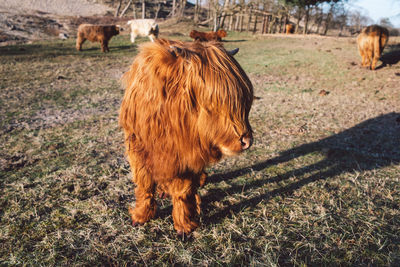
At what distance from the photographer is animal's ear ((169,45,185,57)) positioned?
1701 millimetres

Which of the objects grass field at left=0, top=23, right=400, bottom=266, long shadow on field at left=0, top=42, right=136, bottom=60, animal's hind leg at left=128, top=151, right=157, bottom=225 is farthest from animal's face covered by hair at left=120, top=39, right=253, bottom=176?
long shadow on field at left=0, top=42, right=136, bottom=60

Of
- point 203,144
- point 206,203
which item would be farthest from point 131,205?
point 203,144

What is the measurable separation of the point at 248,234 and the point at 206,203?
2.18 feet


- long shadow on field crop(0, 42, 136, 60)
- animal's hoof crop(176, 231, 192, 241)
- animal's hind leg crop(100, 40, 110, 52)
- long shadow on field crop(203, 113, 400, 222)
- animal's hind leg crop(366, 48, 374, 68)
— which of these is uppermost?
animal's hind leg crop(366, 48, 374, 68)

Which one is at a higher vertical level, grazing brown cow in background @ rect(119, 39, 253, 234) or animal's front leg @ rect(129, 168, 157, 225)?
grazing brown cow in background @ rect(119, 39, 253, 234)

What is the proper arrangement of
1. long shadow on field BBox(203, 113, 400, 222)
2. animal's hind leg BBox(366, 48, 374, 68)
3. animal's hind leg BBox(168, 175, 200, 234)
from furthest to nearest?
1. animal's hind leg BBox(366, 48, 374, 68)
2. long shadow on field BBox(203, 113, 400, 222)
3. animal's hind leg BBox(168, 175, 200, 234)

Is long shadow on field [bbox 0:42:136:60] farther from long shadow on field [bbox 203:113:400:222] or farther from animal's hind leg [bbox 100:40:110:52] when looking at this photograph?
long shadow on field [bbox 203:113:400:222]

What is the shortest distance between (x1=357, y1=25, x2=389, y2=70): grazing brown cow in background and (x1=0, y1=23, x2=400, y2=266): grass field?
3.17 meters

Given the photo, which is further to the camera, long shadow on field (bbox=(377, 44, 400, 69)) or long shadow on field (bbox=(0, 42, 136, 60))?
long shadow on field (bbox=(0, 42, 136, 60))

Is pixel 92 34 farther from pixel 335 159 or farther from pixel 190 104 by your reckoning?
pixel 190 104

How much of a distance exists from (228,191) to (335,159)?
7.29ft

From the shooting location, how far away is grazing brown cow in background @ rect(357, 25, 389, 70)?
930 cm

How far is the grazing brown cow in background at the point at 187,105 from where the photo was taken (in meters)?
1.66

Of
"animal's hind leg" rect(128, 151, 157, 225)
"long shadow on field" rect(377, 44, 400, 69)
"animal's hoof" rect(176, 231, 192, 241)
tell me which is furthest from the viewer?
"long shadow on field" rect(377, 44, 400, 69)
